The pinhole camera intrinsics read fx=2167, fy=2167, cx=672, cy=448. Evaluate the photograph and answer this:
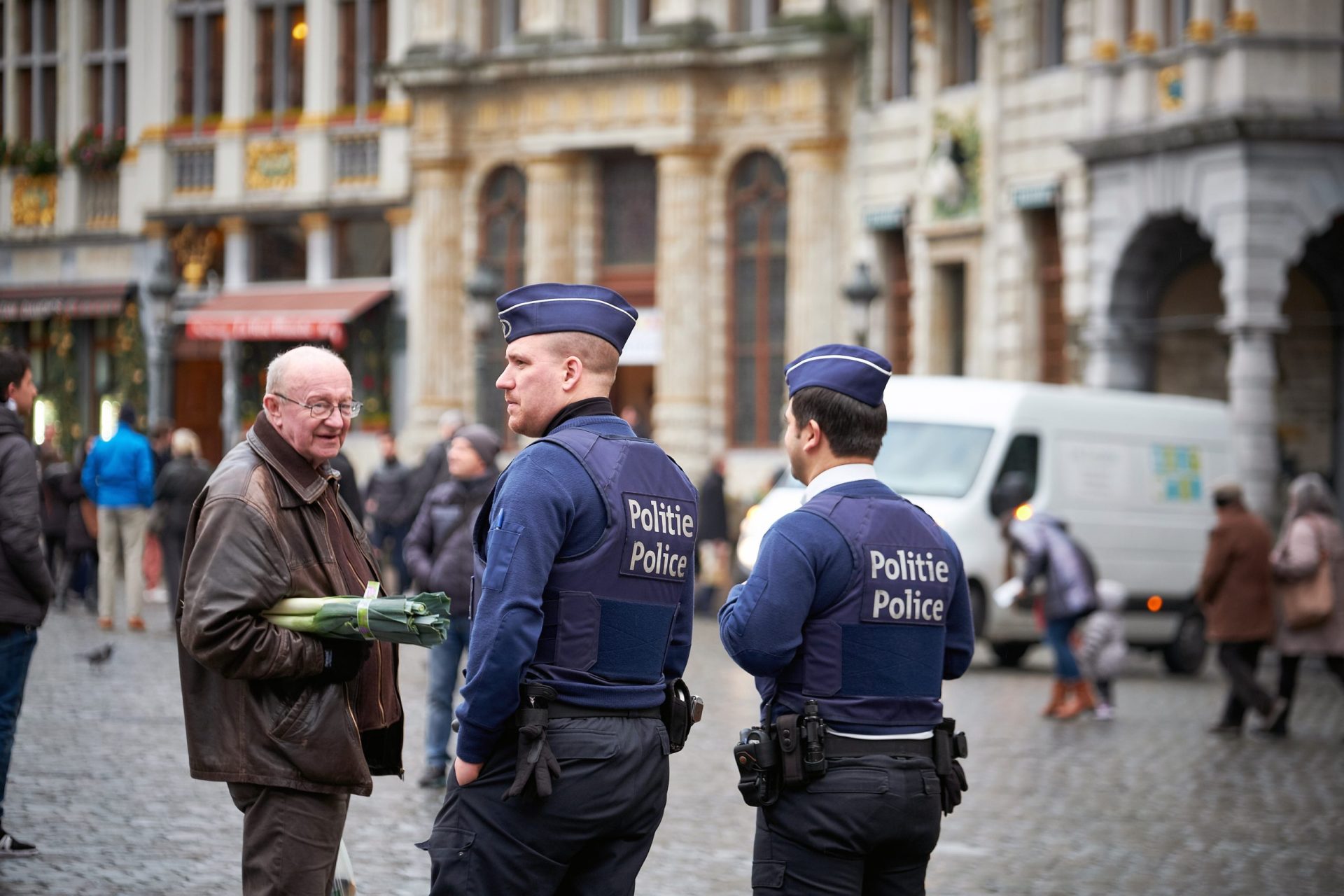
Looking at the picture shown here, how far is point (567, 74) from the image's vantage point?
3045 centimetres

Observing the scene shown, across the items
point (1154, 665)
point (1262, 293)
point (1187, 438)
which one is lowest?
point (1154, 665)

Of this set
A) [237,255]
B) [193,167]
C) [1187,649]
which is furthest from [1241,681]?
[193,167]

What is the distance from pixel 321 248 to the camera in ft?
110

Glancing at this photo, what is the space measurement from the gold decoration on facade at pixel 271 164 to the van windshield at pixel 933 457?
17.2 metres

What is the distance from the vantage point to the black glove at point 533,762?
→ 4.68m

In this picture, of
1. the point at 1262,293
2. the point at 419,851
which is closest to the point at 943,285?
the point at 1262,293

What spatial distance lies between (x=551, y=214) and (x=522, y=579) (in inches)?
1048

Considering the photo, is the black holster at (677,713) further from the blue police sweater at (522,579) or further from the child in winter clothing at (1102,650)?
the child in winter clothing at (1102,650)

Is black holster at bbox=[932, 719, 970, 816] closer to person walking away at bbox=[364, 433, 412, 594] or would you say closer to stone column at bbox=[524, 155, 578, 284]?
person walking away at bbox=[364, 433, 412, 594]

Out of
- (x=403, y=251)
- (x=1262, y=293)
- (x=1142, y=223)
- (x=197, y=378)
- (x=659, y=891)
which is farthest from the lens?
(x=197, y=378)

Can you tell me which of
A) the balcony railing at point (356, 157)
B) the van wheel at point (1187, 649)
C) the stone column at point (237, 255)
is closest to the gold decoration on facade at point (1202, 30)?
the van wheel at point (1187, 649)

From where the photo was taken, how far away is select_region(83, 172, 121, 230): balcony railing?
118ft

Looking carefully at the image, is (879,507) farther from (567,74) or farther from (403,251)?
(403,251)

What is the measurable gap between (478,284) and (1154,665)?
407 inches
